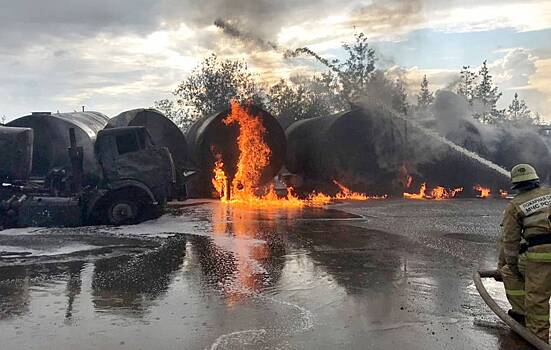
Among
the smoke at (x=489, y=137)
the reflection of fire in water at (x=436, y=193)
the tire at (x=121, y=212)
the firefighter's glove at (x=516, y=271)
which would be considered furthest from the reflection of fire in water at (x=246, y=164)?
the firefighter's glove at (x=516, y=271)

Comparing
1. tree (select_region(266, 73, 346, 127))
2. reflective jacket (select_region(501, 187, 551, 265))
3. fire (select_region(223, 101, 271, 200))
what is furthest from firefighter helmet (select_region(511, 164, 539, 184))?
tree (select_region(266, 73, 346, 127))

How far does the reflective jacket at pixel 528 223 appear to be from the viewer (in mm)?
5125

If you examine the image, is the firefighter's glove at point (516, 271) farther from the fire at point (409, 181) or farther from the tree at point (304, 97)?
the tree at point (304, 97)

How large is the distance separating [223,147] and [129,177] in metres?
6.84

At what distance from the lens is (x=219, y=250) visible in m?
10.0

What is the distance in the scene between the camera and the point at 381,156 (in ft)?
68.5

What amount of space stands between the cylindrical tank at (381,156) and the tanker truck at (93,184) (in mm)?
8304

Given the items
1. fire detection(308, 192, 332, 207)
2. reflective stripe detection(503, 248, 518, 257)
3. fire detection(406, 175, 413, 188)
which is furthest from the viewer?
fire detection(406, 175, 413, 188)

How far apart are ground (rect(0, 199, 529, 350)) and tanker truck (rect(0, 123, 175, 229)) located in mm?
612

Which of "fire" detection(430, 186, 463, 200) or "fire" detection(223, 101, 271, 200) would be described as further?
"fire" detection(430, 186, 463, 200)

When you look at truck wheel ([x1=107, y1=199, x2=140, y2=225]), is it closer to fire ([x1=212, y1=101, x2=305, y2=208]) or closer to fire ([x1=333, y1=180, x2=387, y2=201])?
fire ([x1=212, y1=101, x2=305, y2=208])

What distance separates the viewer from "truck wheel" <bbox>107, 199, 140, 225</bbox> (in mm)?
13414

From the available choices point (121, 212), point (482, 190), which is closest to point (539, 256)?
point (121, 212)

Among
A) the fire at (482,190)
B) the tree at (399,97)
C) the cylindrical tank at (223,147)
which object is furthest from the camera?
the tree at (399,97)
